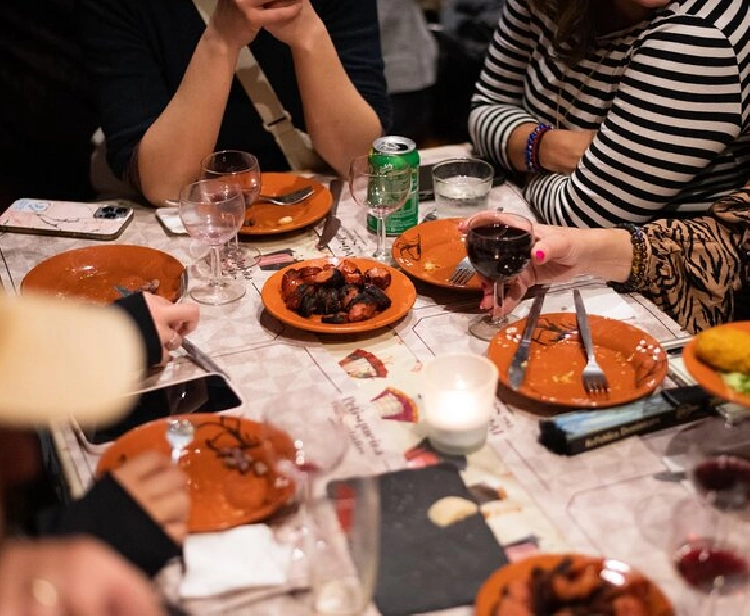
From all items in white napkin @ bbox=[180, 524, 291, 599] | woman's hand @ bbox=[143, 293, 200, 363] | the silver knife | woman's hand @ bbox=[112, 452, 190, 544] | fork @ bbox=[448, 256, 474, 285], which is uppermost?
woman's hand @ bbox=[112, 452, 190, 544]

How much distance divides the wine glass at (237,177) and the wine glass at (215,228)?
78 millimetres

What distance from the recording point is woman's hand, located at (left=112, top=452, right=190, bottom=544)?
105 centimetres

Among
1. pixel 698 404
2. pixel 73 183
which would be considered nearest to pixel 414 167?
pixel 698 404

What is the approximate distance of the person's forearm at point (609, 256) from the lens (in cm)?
169

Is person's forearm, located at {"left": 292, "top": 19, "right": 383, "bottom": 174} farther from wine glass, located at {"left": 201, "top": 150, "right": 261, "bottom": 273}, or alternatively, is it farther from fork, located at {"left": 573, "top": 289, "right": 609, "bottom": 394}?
fork, located at {"left": 573, "top": 289, "right": 609, "bottom": 394}

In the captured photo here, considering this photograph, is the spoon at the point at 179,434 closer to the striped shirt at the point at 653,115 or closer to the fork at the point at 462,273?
the fork at the point at 462,273

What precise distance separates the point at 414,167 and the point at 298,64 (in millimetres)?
452

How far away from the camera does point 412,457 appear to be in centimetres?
128

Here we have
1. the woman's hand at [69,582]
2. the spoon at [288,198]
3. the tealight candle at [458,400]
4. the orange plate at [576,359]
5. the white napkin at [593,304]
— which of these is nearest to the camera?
the woman's hand at [69,582]

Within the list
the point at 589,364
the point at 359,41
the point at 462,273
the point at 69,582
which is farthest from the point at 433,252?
the point at 69,582

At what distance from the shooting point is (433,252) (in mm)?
1820

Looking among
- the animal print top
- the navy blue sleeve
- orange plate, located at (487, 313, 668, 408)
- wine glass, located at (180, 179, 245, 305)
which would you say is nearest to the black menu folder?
orange plate, located at (487, 313, 668, 408)

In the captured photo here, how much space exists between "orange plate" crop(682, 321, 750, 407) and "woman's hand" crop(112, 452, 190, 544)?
699 mm

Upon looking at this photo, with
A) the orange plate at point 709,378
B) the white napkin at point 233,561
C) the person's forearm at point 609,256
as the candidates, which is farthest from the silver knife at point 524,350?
the white napkin at point 233,561
